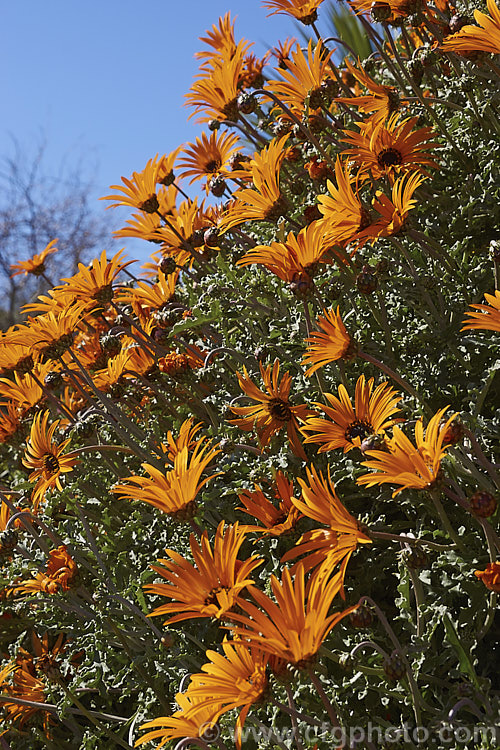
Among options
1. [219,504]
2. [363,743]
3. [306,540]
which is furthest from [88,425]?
[363,743]

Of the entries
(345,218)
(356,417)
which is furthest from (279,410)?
(345,218)

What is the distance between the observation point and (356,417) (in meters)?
1.69

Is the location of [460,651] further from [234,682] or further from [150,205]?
[150,205]

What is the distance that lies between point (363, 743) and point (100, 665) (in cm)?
89

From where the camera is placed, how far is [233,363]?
8.39 feet

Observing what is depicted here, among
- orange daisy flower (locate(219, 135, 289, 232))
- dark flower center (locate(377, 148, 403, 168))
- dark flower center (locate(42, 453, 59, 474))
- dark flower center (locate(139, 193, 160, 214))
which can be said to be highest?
dark flower center (locate(139, 193, 160, 214))

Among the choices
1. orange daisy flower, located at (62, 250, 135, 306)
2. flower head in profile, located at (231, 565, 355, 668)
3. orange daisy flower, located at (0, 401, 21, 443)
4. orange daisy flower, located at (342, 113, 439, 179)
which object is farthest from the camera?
orange daisy flower, located at (0, 401, 21, 443)

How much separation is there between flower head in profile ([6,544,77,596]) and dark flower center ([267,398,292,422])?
78 centimetres

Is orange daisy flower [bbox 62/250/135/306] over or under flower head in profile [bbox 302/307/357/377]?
over

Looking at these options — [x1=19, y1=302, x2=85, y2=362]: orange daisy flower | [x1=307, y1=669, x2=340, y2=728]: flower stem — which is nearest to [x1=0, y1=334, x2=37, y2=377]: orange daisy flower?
[x1=19, y1=302, x2=85, y2=362]: orange daisy flower

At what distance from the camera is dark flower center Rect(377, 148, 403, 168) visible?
195 cm

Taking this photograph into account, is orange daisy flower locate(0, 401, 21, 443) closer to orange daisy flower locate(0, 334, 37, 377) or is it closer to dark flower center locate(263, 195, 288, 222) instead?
orange daisy flower locate(0, 334, 37, 377)

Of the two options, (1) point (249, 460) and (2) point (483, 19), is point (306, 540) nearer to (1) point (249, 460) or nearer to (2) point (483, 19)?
(1) point (249, 460)

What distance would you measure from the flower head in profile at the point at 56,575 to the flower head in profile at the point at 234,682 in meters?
0.97
